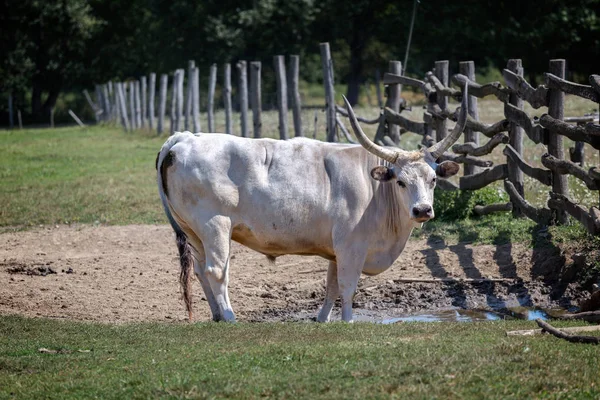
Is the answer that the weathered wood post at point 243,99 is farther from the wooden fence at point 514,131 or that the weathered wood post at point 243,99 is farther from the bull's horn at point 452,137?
the bull's horn at point 452,137

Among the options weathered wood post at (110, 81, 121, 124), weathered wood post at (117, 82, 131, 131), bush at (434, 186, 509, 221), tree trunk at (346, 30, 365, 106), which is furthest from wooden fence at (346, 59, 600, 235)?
tree trunk at (346, 30, 365, 106)

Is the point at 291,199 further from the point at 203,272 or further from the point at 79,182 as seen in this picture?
the point at 79,182

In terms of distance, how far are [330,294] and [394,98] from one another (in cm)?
824

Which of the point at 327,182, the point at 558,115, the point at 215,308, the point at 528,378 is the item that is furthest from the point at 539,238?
the point at 528,378

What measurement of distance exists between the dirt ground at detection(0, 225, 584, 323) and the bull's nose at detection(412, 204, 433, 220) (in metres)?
1.74

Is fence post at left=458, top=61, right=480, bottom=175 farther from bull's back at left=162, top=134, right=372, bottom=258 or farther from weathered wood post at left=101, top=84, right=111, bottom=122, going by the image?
weathered wood post at left=101, top=84, right=111, bottom=122

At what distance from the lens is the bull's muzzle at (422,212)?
850 centimetres

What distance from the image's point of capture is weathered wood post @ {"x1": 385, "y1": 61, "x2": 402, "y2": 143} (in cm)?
1658

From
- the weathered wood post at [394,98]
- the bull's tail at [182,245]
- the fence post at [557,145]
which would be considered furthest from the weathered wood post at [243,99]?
the bull's tail at [182,245]

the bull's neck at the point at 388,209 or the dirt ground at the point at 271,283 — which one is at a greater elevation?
the bull's neck at the point at 388,209

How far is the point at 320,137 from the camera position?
78.0 feet

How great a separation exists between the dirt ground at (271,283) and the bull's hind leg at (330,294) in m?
0.76

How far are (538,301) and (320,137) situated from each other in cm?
1425

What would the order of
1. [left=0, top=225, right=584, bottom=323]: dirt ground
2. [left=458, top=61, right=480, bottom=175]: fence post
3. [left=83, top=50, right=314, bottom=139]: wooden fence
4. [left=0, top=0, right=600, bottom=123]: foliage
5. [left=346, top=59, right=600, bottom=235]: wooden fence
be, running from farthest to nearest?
[left=0, top=0, right=600, bottom=123]: foliage, [left=83, top=50, right=314, bottom=139]: wooden fence, [left=458, top=61, right=480, bottom=175]: fence post, [left=346, top=59, right=600, bottom=235]: wooden fence, [left=0, top=225, right=584, bottom=323]: dirt ground
